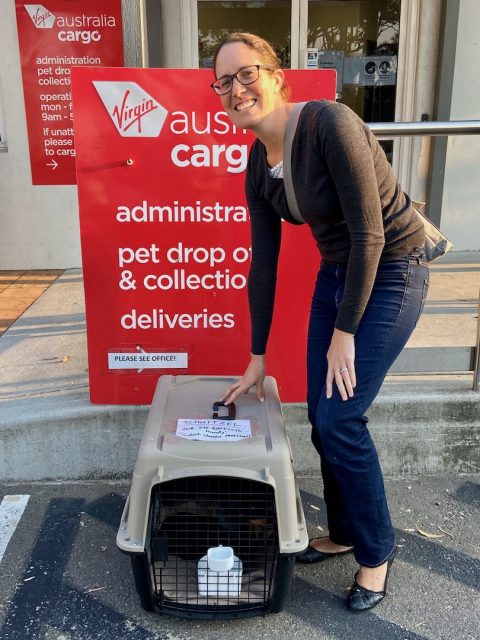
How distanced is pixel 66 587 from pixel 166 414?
747 millimetres

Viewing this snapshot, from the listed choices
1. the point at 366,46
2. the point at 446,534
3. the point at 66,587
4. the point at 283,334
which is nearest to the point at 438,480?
the point at 446,534

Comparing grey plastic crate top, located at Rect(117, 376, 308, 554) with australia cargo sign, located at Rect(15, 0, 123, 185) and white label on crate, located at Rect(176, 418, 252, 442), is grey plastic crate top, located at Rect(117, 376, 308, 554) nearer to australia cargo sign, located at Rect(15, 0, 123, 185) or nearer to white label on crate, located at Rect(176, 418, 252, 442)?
white label on crate, located at Rect(176, 418, 252, 442)

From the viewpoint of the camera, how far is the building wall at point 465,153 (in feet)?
18.3

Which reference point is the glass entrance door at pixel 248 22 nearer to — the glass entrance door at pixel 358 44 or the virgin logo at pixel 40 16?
the glass entrance door at pixel 358 44

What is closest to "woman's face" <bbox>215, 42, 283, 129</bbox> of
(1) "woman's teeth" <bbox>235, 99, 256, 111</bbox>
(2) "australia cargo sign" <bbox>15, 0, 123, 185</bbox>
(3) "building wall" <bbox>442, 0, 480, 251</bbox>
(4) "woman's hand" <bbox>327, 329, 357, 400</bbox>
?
(1) "woman's teeth" <bbox>235, 99, 256, 111</bbox>

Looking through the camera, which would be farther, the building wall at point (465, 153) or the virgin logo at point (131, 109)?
the building wall at point (465, 153)

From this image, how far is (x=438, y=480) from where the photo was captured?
2.94 meters

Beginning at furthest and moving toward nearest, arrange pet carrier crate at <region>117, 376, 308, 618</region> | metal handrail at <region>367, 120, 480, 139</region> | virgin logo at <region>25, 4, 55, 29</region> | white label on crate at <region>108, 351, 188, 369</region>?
virgin logo at <region>25, 4, 55, 29</region>, white label on crate at <region>108, 351, 188, 369</region>, metal handrail at <region>367, 120, 480, 139</region>, pet carrier crate at <region>117, 376, 308, 618</region>

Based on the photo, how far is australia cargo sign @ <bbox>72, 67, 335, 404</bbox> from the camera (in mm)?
2574

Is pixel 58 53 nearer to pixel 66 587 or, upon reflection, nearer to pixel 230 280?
pixel 230 280

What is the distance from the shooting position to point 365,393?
1.99 m

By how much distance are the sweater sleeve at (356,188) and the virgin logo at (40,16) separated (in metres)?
4.42

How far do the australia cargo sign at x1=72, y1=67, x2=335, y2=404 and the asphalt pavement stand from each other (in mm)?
560

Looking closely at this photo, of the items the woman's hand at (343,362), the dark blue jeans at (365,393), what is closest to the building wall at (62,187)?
the dark blue jeans at (365,393)
